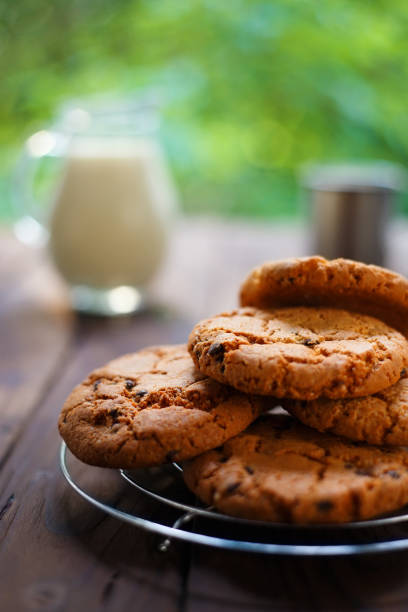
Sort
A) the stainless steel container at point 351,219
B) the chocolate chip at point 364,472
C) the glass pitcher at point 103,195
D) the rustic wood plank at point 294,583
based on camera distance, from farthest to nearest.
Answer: the stainless steel container at point 351,219 → the glass pitcher at point 103,195 → the chocolate chip at point 364,472 → the rustic wood plank at point 294,583

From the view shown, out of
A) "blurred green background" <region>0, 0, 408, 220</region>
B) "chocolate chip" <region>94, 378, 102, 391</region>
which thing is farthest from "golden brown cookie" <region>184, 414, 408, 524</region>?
"blurred green background" <region>0, 0, 408, 220</region>

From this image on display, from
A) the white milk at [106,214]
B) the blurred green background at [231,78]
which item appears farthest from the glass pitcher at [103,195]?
the blurred green background at [231,78]

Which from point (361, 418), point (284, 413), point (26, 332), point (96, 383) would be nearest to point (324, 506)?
point (361, 418)

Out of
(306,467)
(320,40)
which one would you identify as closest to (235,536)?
(306,467)

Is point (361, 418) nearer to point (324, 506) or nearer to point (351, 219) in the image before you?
point (324, 506)

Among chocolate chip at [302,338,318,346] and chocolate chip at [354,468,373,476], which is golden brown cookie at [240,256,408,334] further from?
chocolate chip at [354,468,373,476]

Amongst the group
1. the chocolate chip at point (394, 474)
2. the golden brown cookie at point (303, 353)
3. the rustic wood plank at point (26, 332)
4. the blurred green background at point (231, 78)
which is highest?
the blurred green background at point (231, 78)

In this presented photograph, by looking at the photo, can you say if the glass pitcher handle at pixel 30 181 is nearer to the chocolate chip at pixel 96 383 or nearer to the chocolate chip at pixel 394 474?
the chocolate chip at pixel 96 383

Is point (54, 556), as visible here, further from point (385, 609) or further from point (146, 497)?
point (385, 609)
